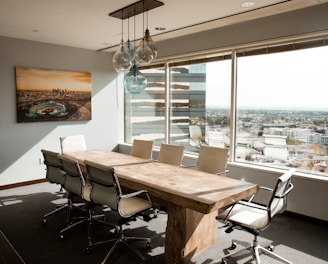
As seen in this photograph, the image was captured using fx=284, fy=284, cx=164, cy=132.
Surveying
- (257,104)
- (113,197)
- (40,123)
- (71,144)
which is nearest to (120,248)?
(113,197)

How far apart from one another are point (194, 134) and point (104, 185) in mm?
2977

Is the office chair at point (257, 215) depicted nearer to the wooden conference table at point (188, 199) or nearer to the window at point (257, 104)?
the wooden conference table at point (188, 199)

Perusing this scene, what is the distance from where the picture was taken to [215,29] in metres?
4.62

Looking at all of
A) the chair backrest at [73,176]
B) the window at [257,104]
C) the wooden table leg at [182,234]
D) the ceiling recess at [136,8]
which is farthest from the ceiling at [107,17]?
the wooden table leg at [182,234]

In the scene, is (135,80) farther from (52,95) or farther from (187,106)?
(52,95)

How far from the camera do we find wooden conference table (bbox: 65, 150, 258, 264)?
2436 mm

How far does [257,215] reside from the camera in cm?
272

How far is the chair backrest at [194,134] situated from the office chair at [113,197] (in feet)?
8.46

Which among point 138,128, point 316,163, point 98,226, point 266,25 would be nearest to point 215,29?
point 266,25

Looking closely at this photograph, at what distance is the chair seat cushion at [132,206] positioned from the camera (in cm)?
273

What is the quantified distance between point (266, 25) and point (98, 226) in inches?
140

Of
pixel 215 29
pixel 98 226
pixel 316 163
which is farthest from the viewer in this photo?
pixel 215 29

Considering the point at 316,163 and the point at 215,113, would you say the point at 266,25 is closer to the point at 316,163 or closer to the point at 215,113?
the point at 215,113

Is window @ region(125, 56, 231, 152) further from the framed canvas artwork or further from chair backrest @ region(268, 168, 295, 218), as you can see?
chair backrest @ region(268, 168, 295, 218)
